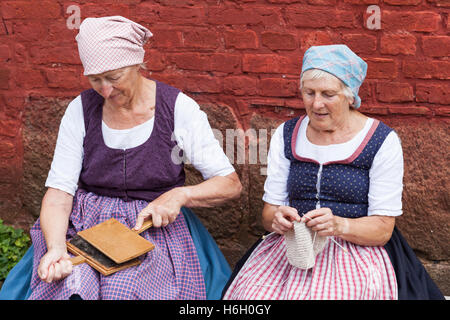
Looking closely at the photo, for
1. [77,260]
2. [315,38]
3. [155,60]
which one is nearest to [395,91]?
[315,38]

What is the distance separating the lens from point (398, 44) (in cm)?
329

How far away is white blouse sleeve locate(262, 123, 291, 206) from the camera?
2857mm

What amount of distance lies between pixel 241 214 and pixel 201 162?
862 millimetres

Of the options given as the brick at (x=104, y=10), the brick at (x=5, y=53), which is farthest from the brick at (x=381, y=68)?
the brick at (x=5, y=53)

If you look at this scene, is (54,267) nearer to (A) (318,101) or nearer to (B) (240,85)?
(A) (318,101)

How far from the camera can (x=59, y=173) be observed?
2947 mm

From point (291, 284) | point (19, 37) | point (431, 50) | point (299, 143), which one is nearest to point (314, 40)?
point (431, 50)

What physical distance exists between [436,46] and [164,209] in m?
1.65

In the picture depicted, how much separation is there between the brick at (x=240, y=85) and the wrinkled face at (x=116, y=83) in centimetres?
80

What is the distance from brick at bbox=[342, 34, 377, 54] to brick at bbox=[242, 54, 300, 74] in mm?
300

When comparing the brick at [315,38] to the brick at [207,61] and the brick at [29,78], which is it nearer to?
the brick at [207,61]

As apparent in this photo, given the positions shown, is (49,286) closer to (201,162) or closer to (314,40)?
(201,162)

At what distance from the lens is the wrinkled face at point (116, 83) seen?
2748 mm
